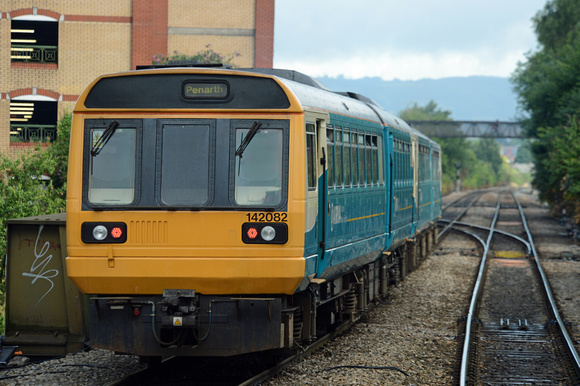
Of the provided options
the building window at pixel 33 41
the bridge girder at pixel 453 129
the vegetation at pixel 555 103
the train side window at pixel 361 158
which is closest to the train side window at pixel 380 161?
the train side window at pixel 361 158

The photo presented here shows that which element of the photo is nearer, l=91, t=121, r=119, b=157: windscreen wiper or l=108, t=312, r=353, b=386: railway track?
l=91, t=121, r=119, b=157: windscreen wiper

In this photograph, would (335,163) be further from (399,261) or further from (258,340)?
(399,261)

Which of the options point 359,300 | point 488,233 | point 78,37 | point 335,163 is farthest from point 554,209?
point 335,163

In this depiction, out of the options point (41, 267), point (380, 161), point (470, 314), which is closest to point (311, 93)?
point (41, 267)

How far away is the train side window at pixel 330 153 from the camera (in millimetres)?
8906

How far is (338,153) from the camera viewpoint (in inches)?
373

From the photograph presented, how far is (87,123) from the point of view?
7727 millimetres

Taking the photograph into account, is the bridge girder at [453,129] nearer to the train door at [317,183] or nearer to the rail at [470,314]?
the rail at [470,314]

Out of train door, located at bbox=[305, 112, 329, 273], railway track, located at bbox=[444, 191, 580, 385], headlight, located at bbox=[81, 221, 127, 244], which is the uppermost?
train door, located at bbox=[305, 112, 329, 273]

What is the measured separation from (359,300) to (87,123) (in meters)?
5.53

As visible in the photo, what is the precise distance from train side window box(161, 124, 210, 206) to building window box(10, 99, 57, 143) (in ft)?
83.4

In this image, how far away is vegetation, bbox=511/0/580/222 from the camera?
29.8 m

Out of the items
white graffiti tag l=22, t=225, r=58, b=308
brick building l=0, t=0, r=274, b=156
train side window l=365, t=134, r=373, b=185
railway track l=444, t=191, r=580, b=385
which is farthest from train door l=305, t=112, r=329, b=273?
brick building l=0, t=0, r=274, b=156

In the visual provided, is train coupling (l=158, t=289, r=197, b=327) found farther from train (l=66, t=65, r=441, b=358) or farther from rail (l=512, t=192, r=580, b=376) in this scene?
rail (l=512, t=192, r=580, b=376)
